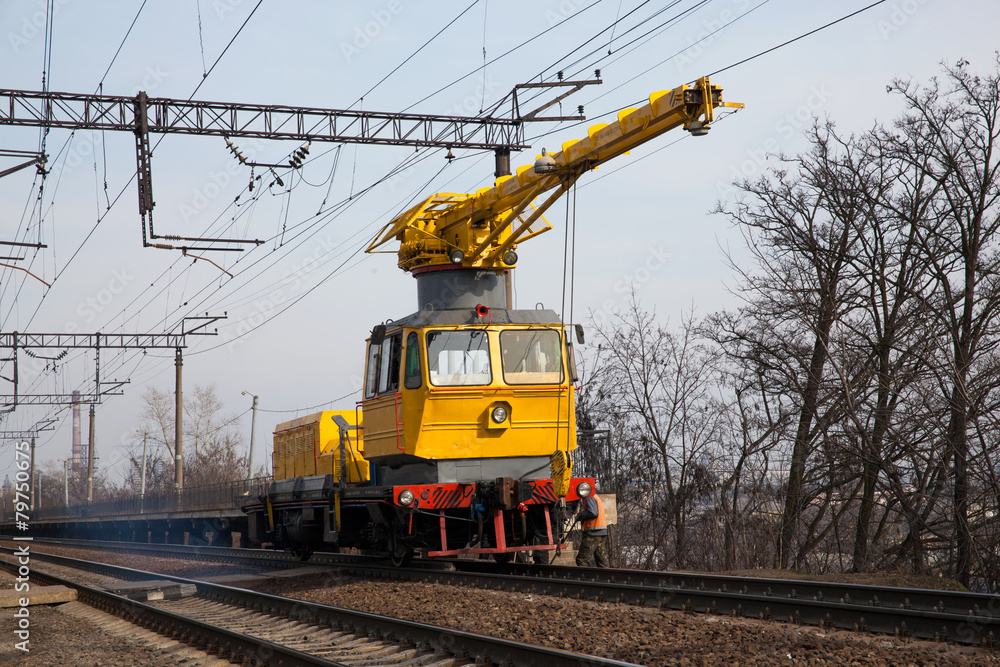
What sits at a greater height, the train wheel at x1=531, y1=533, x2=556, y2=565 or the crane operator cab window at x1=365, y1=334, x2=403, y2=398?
the crane operator cab window at x1=365, y1=334, x2=403, y2=398

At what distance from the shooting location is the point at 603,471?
19.2 metres

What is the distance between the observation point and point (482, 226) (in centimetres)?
1280

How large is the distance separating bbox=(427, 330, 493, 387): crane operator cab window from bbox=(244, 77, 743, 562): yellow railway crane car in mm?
16

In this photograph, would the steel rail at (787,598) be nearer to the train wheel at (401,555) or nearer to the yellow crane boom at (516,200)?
the train wheel at (401,555)

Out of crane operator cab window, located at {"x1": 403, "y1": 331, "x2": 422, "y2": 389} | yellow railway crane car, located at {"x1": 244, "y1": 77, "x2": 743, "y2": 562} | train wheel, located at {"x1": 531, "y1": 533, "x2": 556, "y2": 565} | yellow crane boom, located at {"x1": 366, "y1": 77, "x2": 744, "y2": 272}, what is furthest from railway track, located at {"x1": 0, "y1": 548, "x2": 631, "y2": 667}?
yellow crane boom, located at {"x1": 366, "y1": 77, "x2": 744, "y2": 272}

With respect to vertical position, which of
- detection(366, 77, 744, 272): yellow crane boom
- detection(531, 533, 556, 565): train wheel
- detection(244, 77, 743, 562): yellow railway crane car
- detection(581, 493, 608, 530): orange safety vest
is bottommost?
detection(531, 533, 556, 565): train wheel

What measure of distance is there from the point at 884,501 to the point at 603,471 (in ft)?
19.9

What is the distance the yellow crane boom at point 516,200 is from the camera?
916 cm

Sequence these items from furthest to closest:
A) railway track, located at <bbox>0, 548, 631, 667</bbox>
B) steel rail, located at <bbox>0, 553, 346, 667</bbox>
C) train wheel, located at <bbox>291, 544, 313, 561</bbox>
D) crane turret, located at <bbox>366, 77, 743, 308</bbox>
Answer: train wheel, located at <bbox>291, 544, 313, 561</bbox>
crane turret, located at <bbox>366, 77, 743, 308</bbox>
steel rail, located at <bbox>0, 553, 346, 667</bbox>
railway track, located at <bbox>0, 548, 631, 667</bbox>

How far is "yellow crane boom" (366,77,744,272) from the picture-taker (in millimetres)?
9164

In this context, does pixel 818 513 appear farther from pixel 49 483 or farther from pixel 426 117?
pixel 49 483

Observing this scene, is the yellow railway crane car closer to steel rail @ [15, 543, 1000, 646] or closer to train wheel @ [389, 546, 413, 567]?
train wheel @ [389, 546, 413, 567]

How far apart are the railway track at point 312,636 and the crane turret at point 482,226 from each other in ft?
15.9

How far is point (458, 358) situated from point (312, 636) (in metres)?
4.69
